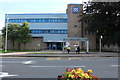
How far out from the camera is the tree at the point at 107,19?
124 ft

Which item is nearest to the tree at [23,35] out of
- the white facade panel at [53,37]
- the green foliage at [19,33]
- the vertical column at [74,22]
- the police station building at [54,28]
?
the green foliage at [19,33]

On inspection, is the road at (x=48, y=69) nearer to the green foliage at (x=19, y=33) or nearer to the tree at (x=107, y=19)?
the tree at (x=107, y=19)

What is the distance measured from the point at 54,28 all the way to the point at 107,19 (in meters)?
19.2

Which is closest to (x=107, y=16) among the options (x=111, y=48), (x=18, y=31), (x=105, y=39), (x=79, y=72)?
(x=105, y=39)

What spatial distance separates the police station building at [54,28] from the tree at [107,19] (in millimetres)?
9714

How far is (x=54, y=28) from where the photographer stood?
5409cm

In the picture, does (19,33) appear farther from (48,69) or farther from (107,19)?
(48,69)

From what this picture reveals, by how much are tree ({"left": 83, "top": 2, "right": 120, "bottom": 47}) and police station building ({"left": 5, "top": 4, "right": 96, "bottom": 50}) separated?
9714mm

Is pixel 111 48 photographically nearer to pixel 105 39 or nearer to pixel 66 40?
pixel 105 39

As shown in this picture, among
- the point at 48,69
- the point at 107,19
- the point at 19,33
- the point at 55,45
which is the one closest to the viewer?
the point at 48,69

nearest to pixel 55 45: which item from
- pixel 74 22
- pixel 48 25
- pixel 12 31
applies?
pixel 48 25

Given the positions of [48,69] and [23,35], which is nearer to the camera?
[48,69]

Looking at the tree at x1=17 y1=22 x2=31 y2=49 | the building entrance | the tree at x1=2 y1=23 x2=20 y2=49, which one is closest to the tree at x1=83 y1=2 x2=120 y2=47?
the building entrance

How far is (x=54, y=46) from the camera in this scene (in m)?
54.4
